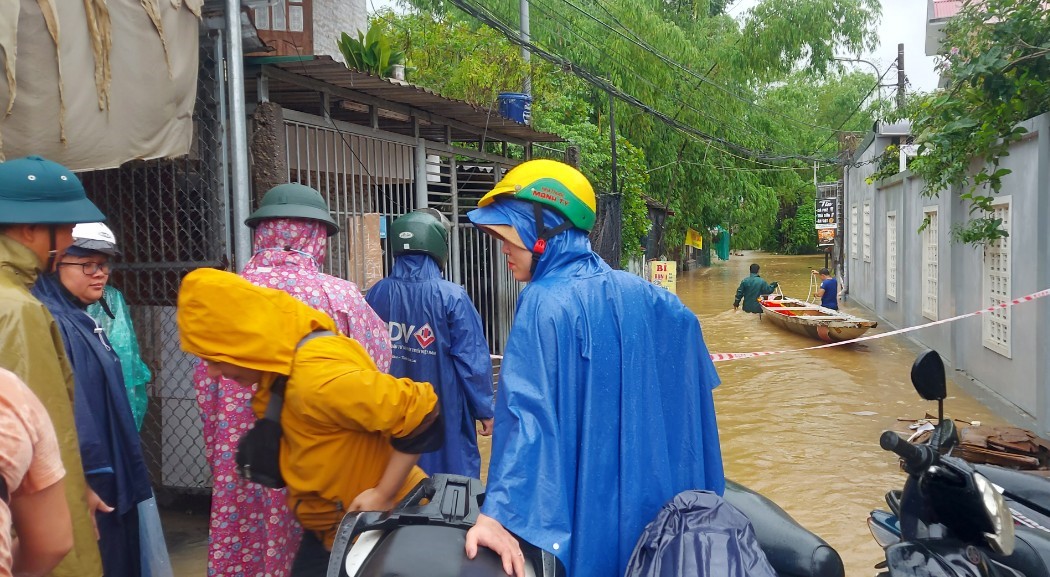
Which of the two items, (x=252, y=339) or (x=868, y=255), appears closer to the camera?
(x=252, y=339)

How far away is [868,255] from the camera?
19828mm

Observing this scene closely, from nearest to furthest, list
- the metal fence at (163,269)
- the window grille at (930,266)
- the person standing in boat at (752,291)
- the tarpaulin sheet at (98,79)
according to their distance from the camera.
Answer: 1. the tarpaulin sheet at (98,79)
2. the metal fence at (163,269)
3. the window grille at (930,266)
4. the person standing in boat at (752,291)

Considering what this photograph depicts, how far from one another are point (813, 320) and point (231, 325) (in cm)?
1340

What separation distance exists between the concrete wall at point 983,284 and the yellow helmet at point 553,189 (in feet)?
20.8

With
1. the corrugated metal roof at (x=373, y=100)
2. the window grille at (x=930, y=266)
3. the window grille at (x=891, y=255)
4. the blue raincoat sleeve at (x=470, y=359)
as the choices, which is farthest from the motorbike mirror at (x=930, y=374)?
the window grille at (x=891, y=255)

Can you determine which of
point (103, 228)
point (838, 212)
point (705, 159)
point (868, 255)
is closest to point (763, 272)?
point (838, 212)

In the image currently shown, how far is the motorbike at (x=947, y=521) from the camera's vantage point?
2.40 m

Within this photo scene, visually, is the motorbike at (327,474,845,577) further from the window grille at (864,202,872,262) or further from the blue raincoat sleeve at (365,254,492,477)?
the window grille at (864,202,872,262)

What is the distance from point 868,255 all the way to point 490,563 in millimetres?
19593

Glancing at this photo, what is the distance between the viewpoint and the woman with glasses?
9.18 ft

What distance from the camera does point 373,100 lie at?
6.12 m

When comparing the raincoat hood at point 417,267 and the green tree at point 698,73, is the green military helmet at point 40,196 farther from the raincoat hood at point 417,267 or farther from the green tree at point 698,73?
the green tree at point 698,73

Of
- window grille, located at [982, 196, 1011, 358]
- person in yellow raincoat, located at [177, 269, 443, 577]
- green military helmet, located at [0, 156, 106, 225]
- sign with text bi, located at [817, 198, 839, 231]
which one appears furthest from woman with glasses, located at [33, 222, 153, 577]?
sign with text bi, located at [817, 198, 839, 231]

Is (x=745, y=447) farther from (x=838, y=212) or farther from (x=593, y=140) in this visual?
(x=838, y=212)
